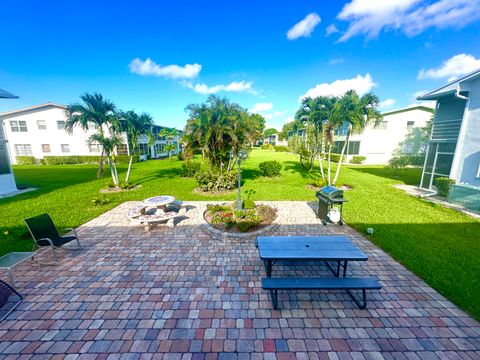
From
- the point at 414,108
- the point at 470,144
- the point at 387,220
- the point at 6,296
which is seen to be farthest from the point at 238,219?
the point at 414,108

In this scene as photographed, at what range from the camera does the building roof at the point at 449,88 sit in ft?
28.9

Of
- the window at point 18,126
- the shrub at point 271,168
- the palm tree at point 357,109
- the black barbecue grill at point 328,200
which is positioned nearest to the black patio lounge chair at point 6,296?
the black barbecue grill at point 328,200

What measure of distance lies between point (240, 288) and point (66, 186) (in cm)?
1531

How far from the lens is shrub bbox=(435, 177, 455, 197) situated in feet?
32.0

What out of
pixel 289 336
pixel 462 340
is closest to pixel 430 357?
pixel 462 340

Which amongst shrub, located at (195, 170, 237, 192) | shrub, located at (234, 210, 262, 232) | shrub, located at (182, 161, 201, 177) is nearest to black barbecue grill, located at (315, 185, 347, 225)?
shrub, located at (234, 210, 262, 232)

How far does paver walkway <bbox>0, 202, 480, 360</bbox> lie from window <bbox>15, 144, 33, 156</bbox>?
112ft

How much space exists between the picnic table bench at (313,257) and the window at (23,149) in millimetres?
38680

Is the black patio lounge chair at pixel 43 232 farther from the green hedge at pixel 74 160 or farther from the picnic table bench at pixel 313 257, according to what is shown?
the green hedge at pixel 74 160

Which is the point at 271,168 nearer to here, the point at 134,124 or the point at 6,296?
the point at 134,124

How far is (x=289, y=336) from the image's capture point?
292 centimetres

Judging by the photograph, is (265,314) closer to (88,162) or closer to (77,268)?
(77,268)

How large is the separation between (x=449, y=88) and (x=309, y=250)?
12.5 m

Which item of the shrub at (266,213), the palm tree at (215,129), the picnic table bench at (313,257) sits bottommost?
the shrub at (266,213)
